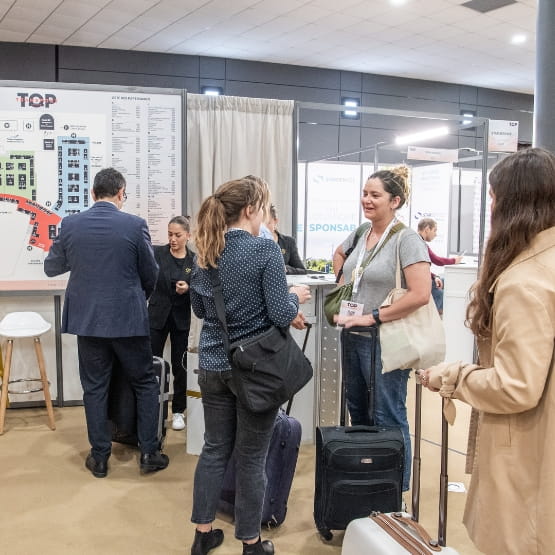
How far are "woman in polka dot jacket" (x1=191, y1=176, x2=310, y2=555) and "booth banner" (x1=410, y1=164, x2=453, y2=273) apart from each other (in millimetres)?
4188

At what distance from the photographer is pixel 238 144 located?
13.5 feet

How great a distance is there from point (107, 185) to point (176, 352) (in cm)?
130

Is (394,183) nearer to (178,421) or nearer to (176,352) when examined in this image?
(176,352)

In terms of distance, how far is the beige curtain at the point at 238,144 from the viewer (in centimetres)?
408

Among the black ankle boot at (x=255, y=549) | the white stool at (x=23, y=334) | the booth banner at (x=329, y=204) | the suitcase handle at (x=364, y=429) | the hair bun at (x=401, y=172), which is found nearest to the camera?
the black ankle boot at (x=255, y=549)

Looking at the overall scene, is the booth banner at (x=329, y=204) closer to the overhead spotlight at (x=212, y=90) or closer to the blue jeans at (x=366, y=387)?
the overhead spotlight at (x=212, y=90)

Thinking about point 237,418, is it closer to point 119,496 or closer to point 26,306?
point 119,496

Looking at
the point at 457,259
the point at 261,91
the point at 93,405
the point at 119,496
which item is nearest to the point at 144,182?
the point at 93,405

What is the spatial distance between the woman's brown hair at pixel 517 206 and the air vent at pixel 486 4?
17.3ft

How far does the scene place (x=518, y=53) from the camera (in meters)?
7.48

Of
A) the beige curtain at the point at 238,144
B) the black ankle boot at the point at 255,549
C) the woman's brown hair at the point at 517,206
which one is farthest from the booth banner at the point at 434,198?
the woman's brown hair at the point at 517,206

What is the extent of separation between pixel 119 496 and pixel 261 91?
6.21 m

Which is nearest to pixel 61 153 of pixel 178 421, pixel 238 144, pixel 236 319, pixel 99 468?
pixel 238 144

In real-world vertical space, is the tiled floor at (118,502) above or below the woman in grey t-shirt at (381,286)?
below
